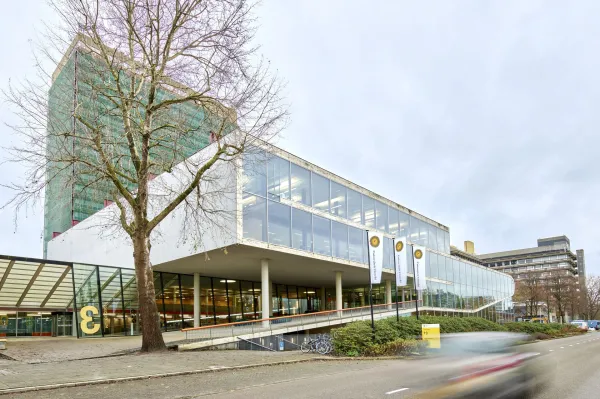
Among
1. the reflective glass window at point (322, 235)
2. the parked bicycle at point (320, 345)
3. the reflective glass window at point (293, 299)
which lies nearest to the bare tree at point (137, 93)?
the parked bicycle at point (320, 345)

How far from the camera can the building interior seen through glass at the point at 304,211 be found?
2688 centimetres

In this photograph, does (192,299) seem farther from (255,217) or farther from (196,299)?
(255,217)

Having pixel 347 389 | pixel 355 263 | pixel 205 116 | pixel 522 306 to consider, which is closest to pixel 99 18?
pixel 205 116

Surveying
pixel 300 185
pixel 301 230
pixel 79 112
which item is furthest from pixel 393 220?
pixel 79 112

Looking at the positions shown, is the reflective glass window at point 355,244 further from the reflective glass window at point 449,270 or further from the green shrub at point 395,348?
the reflective glass window at point 449,270

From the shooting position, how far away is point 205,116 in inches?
732

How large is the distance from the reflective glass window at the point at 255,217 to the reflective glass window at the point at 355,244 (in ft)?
32.2

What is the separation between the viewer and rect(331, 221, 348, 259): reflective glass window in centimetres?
3338

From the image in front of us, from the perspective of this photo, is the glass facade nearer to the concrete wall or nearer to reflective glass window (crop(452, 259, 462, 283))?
the concrete wall

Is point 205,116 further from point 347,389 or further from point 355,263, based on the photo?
point 355,263

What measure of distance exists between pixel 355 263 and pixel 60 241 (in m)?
30.8

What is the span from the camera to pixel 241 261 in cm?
3102

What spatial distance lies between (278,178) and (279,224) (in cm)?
282

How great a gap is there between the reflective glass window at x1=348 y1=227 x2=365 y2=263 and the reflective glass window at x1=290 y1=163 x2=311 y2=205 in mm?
5677
